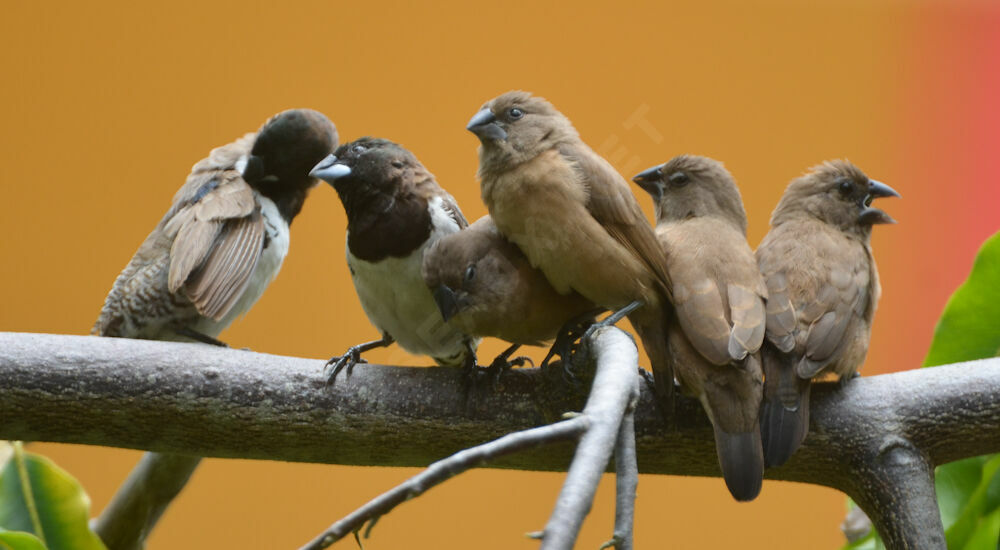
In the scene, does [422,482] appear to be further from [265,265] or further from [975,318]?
[975,318]

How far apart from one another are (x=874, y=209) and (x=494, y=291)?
67 cm

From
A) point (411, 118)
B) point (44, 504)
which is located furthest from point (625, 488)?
point (411, 118)

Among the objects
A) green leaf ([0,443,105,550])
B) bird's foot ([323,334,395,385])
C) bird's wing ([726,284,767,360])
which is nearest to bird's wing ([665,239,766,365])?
bird's wing ([726,284,767,360])

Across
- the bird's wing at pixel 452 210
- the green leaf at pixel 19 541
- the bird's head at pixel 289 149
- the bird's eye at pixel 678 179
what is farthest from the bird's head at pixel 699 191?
the green leaf at pixel 19 541

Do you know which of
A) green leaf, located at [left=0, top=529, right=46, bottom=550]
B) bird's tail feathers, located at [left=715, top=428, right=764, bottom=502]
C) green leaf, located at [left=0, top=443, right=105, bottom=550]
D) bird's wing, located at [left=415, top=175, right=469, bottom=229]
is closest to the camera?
bird's tail feathers, located at [left=715, top=428, right=764, bottom=502]

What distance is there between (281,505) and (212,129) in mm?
1193

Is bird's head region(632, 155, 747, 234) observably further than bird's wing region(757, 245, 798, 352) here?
Yes

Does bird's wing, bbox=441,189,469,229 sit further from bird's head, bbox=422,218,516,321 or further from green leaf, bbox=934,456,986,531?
green leaf, bbox=934,456,986,531

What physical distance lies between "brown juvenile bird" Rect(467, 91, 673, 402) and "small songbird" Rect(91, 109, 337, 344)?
51cm

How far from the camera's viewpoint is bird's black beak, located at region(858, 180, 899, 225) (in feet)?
5.38

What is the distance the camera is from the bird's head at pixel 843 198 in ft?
5.41

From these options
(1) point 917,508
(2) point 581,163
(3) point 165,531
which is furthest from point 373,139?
(3) point 165,531

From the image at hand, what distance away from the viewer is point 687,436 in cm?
155

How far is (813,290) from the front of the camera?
148cm
